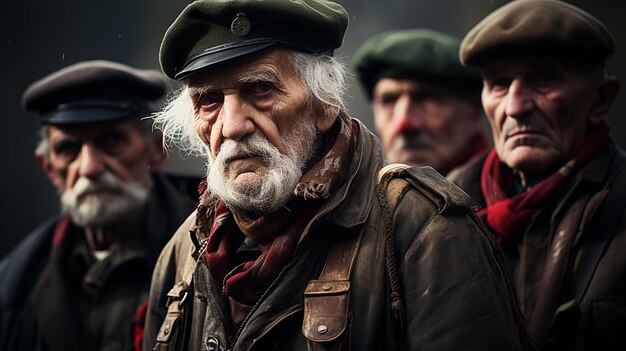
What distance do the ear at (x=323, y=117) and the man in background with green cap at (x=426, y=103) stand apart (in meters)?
3.56

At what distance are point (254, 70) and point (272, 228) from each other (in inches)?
25.1

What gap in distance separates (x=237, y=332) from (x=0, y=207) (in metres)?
9.34

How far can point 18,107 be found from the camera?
43.1 feet

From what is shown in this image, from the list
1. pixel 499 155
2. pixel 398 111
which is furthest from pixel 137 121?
pixel 499 155

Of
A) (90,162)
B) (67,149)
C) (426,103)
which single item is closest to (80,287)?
(90,162)

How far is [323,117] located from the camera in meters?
4.23

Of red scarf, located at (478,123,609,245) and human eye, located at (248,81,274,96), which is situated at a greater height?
human eye, located at (248,81,274,96)

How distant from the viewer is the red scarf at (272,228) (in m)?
3.90

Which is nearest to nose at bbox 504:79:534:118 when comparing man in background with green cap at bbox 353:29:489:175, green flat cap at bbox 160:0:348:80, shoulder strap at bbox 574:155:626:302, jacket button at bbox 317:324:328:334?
shoulder strap at bbox 574:155:626:302

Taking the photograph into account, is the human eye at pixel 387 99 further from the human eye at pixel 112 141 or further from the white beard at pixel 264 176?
the white beard at pixel 264 176

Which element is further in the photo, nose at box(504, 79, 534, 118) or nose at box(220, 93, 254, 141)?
nose at box(504, 79, 534, 118)

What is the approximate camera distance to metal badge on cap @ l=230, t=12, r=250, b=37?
4027 millimetres

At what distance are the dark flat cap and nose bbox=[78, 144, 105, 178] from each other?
9.2 inches

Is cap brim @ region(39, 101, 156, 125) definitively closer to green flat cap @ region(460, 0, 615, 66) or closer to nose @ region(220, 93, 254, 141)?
green flat cap @ region(460, 0, 615, 66)
